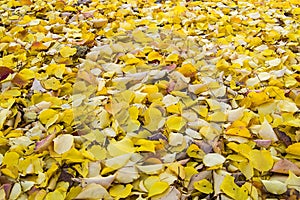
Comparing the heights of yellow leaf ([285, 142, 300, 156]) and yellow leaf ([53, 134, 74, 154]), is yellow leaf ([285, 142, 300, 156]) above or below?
below

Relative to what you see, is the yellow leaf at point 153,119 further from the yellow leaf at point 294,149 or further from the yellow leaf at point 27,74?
the yellow leaf at point 27,74

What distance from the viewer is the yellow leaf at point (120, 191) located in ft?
3.05

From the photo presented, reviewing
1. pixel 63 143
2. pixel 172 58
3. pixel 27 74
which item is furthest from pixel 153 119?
pixel 27 74

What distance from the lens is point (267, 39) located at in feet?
5.61

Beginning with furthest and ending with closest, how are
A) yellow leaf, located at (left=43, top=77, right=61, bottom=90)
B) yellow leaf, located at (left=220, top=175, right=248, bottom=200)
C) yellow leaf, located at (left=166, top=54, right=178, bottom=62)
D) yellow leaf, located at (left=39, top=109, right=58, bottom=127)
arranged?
yellow leaf, located at (left=166, top=54, right=178, bottom=62)
yellow leaf, located at (left=43, top=77, right=61, bottom=90)
yellow leaf, located at (left=39, top=109, right=58, bottom=127)
yellow leaf, located at (left=220, top=175, right=248, bottom=200)

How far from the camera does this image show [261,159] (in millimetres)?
1009

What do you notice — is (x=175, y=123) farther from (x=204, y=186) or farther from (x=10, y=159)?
(x=10, y=159)

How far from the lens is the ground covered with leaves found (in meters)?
0.97

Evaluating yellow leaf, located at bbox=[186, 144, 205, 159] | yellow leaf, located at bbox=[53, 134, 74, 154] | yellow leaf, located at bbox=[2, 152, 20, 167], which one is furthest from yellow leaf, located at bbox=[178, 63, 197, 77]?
yellow leaf, located at bbox=[2, 152, 20, 167]

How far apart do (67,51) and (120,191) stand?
2.64ft

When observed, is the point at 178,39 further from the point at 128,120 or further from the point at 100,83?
the point at 128,120

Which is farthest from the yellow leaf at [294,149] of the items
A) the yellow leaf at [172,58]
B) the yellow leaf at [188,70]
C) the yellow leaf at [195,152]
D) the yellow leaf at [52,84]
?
the yellow leaf at [52,84]

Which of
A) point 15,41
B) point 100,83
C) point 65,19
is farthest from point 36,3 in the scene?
point 100,83

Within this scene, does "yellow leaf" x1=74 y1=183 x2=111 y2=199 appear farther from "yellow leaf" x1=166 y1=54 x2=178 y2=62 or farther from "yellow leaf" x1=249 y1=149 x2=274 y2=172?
"yellow leaf" x1=166 y1=54 x2=178 y2=62
